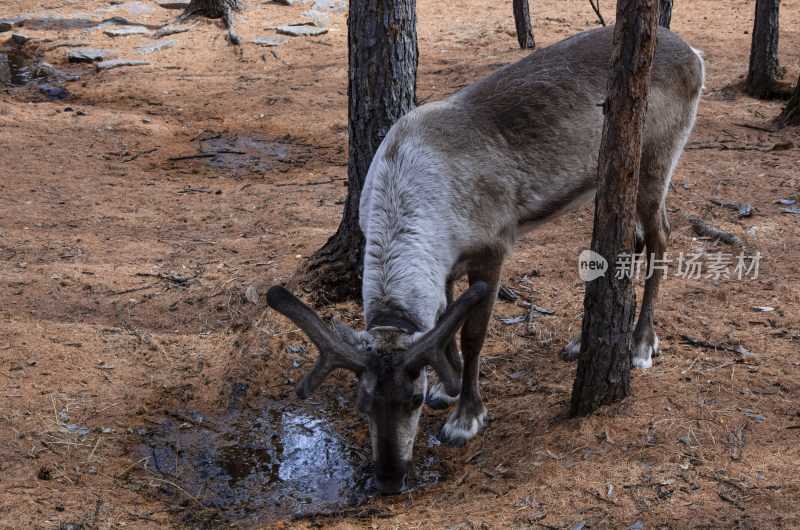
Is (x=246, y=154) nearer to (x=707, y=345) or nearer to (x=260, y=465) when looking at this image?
(x=260, y=465)

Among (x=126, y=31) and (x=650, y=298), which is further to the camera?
(x=126, y=31)

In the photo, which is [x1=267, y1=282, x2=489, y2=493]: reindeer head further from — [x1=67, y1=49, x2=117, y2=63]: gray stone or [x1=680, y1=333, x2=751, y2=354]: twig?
[x1=67, y1=49, x2=117, y2=63]: gray stone

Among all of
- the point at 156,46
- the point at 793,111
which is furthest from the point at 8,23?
the point at 793,111

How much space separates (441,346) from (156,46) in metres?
13.8

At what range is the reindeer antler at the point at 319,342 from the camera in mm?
3543

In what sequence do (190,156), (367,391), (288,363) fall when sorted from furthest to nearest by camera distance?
1. (190,156)
2. (288,363)
3. (367,391)

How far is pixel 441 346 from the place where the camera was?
3.48 metres

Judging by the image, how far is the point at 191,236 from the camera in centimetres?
734

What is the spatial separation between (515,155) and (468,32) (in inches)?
479

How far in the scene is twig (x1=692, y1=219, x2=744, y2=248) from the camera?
6258 millimetres

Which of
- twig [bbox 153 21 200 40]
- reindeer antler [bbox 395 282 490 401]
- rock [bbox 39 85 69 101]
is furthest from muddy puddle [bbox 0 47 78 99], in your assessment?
reindeer antler [bbox 395 282 490 401]

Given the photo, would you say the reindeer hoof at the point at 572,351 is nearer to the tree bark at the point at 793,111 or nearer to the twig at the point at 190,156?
the tree bark at the point at 793,111

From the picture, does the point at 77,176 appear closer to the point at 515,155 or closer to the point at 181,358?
the point at 181,358

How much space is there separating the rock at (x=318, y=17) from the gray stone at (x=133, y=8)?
4.30m
